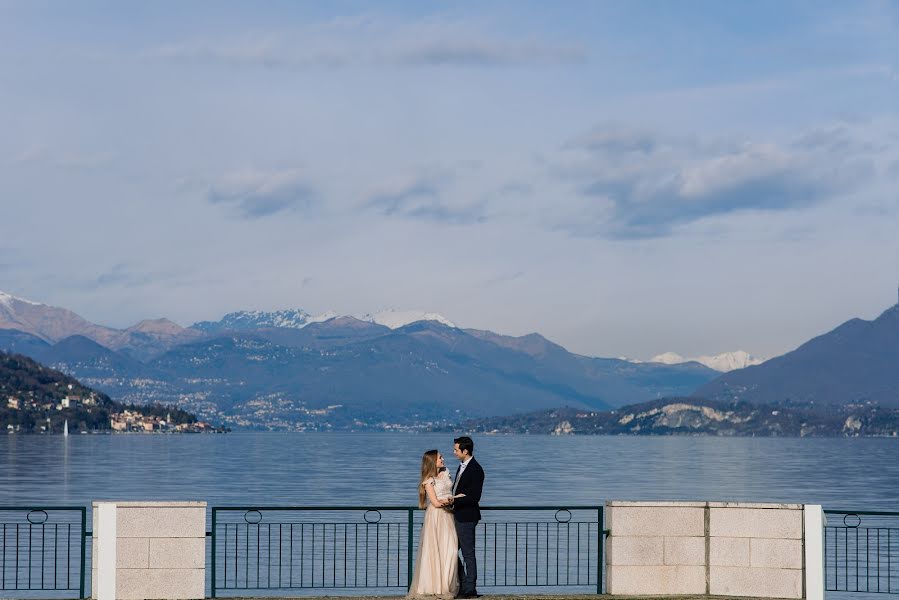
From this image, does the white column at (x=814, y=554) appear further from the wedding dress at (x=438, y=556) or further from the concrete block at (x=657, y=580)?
the wedding dress at (x=438, y=556)

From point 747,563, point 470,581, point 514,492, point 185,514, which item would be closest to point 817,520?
point 747,563

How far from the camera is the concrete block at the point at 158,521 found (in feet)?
74.3

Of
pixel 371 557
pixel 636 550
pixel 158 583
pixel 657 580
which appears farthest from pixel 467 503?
pixel 371 557

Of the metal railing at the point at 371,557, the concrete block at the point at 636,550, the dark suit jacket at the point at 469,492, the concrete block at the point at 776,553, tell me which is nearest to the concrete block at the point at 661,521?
the concrete block at the point at 636,550

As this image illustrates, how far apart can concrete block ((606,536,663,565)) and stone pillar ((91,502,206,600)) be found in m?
6.98

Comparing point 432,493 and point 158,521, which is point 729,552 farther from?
point 158,521

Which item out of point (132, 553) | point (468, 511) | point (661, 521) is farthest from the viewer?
point (661, 521)

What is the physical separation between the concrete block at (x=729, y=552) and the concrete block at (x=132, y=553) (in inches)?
374

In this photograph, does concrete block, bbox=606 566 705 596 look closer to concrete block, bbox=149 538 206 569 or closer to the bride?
the bride

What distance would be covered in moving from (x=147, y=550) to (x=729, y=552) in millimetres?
9776

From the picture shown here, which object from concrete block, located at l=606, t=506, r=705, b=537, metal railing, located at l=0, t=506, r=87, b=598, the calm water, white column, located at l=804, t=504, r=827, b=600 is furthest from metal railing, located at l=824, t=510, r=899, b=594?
the calm water

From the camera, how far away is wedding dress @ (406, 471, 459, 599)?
76.0ft

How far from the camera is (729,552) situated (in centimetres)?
2341

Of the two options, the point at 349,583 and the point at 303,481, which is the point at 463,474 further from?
the point at 303,481
